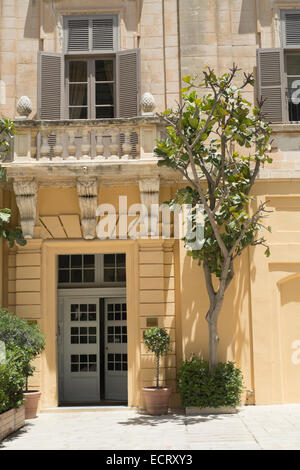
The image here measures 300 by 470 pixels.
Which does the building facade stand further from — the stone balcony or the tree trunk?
the tree trunk

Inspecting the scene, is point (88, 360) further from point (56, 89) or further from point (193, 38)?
point (193, 38)

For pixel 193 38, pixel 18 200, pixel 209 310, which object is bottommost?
pixel 209 310

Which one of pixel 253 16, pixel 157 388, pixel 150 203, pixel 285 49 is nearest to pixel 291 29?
pixel 285 49

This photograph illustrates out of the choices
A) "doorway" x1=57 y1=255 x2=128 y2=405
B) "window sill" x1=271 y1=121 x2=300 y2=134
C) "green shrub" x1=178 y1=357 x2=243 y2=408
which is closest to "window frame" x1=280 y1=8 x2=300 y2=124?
"window sill" x1=271 y1=121 x2=300 y2=134

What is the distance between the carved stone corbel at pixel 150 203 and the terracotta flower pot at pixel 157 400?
3009 mm

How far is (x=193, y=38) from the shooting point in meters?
13.3

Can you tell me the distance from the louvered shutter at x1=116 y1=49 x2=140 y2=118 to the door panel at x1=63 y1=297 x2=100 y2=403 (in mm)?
4407

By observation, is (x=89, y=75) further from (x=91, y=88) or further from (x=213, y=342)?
(x=213, y=342)

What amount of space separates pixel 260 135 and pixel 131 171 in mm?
2578

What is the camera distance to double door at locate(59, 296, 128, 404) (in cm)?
1461

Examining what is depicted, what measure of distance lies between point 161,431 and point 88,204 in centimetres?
472

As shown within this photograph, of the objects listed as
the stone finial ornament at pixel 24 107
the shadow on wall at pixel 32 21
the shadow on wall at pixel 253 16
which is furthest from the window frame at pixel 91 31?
the shadow on wall at pixel 253 16
